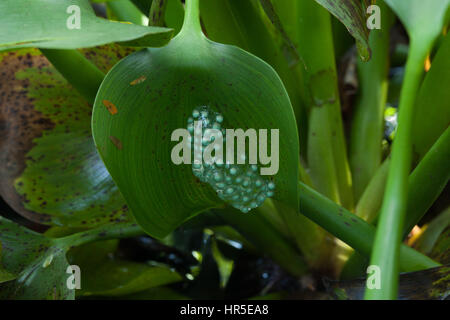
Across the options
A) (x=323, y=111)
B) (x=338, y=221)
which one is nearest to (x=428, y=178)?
(x=338, y=221)

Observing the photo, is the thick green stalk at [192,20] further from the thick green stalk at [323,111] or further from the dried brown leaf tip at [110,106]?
the thick green stalk at [323,111]

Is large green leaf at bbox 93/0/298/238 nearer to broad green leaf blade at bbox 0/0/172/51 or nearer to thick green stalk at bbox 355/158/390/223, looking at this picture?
broad green leaf blade at bbox 0/0/172/51

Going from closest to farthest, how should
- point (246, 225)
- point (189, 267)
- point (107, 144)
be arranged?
point (107, 144), point (246, 225), point (189, 267)

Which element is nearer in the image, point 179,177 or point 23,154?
point 179,177

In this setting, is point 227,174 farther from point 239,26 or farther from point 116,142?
point 239,26
